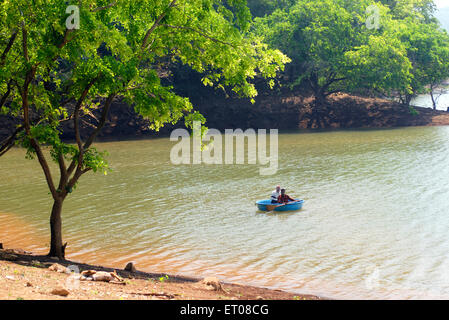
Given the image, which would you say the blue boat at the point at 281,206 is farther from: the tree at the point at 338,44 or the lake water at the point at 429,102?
the lake water at the point at 429,102

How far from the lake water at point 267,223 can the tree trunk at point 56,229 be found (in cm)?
148

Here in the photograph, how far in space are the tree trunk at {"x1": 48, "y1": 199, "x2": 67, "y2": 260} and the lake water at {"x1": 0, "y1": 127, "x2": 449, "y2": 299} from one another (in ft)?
4.84

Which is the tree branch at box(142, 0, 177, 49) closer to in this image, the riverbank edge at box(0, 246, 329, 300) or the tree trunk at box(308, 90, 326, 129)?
the riverbank edge at box(0, 246, 329, 300)

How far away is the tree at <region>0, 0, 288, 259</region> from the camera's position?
499 inches

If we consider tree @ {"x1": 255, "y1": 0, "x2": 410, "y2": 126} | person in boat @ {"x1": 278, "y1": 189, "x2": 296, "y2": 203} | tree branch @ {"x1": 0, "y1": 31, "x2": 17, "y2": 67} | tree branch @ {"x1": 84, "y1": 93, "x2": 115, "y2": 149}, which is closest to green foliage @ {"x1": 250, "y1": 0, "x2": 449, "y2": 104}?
tree @ {"x1": 255, "y1": 0, "x2": 410, "y2": 126}

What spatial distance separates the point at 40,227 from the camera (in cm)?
2019

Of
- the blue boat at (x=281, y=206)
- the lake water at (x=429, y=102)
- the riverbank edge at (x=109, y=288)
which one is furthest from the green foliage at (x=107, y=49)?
the lake water at (x=429, y=102)

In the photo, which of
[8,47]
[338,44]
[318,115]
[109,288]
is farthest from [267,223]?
[318,115]

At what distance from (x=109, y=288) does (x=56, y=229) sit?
5075mm

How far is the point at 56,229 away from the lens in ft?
48.1

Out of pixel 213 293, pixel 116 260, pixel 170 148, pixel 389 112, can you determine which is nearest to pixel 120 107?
pixel 170 148

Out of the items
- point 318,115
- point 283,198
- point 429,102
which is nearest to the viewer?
point 283,198

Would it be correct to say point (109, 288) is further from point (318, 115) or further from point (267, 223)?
point (318, 115)
